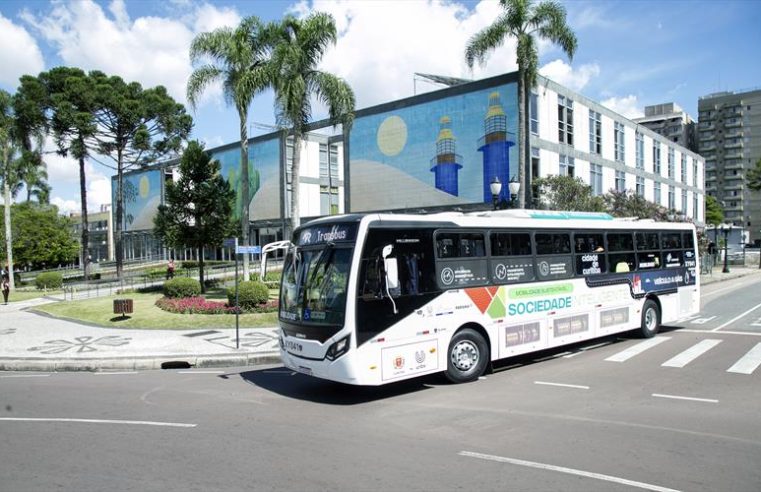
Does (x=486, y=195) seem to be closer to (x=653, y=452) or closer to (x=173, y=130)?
(x=173, y=130)

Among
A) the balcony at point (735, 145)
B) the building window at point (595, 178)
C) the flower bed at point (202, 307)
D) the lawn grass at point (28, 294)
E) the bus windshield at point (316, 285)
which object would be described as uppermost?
the balcony at point (735, 145)

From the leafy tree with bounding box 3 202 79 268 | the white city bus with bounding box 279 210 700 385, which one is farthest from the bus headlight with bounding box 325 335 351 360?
the leafy tree with bounding box 3 202 79 268

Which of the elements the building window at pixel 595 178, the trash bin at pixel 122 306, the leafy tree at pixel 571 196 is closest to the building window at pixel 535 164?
the leafy tree at pixel 571 196

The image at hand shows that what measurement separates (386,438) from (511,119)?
30738 mm

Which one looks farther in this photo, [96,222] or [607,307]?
[96,222]

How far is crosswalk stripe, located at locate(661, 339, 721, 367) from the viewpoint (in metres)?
11.1

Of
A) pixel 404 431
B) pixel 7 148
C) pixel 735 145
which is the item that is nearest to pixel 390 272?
pixel 404 431

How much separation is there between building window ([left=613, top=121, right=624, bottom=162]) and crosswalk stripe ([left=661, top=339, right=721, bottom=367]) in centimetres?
3521

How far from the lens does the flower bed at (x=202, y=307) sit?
20.1 meters

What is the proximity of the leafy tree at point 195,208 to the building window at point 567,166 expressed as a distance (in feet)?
77.0

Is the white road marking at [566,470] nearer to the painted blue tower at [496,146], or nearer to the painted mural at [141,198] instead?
the painted blue tower at [496,146]

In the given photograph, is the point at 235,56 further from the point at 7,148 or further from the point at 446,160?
the point at 7,148

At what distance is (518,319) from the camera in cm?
1105

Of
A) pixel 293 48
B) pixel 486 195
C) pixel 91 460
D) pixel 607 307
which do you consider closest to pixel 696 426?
pixel 607 307
